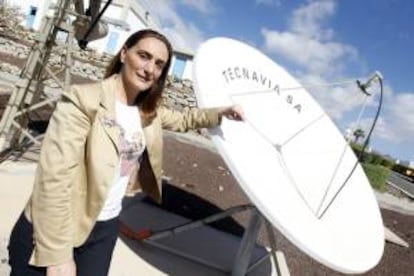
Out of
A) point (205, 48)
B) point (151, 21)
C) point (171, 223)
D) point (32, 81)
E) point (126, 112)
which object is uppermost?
point (151, 21)

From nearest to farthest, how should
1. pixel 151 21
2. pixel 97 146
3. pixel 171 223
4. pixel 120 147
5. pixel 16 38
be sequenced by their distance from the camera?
pixel 97 146 → pixel 120 147 → pixel 171 223 → pixel 16 38 → pixel 151 21

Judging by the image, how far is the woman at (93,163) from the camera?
2.46 meters

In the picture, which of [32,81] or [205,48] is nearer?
[205,48]

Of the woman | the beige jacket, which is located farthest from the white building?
the beige jacket

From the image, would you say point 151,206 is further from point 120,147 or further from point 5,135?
point 120,147

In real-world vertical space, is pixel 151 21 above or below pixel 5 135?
above

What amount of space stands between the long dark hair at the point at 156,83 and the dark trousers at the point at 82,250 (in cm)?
69

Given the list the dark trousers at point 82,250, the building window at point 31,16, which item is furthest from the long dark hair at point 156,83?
the building window at point 31,16

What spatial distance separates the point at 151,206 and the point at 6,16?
26.5 metres

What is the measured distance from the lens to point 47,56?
27.5 feet

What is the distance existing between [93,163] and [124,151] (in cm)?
32

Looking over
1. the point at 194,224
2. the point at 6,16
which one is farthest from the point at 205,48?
the point at 6,16

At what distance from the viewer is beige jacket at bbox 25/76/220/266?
245 centimetres

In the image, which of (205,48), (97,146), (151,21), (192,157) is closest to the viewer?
(97,146)
